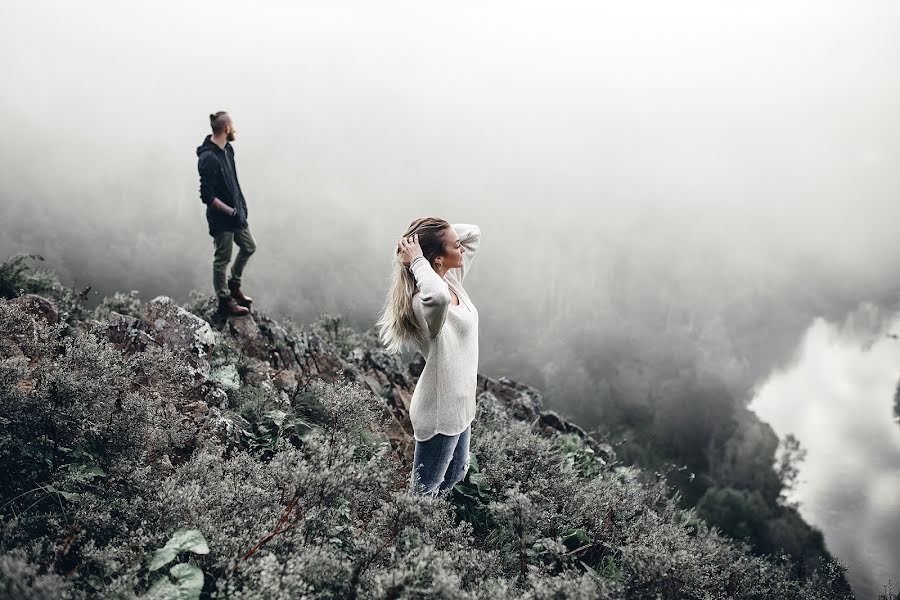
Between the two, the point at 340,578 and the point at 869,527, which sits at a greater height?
the point at 869,527

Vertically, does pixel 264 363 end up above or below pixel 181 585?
above

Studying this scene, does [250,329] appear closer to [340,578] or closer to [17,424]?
[17,424]

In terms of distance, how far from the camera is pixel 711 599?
4020 mm

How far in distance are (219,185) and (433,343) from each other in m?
5.34

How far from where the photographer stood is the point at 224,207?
7.27 metres

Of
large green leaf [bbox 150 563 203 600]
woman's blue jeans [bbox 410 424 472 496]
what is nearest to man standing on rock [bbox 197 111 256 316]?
woman's blue jeans [bbox 410 424 472 496]

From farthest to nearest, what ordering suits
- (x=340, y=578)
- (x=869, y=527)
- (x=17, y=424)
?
(x=869, y=527) < (x=17, y=424) < (x=340, y=578)

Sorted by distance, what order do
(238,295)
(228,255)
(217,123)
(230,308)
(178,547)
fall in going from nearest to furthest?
1. (178,547)
2. (217,123)
3. (228,255)
4. (230,308)
5. (238,295)

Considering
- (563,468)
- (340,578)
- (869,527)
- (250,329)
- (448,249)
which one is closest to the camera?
(340,578)

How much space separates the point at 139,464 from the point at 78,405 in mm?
709

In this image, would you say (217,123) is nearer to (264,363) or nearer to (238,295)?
(238,295)

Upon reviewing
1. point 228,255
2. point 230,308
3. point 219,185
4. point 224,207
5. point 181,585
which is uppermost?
point 219,185

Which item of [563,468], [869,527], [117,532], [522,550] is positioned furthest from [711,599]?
[869,527]

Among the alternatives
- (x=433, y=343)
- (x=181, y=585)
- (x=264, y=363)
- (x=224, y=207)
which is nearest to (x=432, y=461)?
(x=433, y=343)
